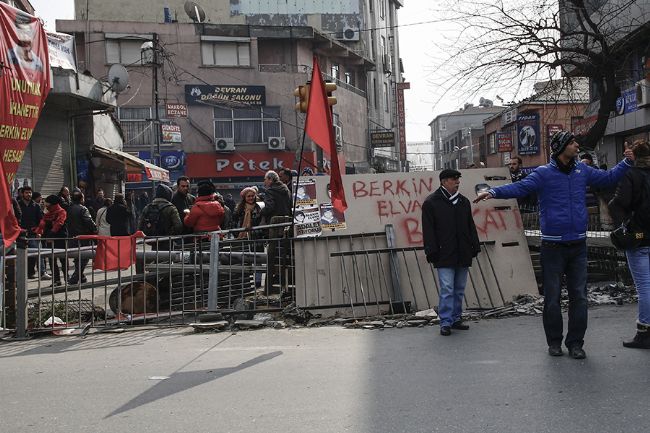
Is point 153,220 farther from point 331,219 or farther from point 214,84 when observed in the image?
point 214,84

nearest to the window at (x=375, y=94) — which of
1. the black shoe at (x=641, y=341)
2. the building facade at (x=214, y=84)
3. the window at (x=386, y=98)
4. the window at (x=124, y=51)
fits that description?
the window at (x=386, y=98)

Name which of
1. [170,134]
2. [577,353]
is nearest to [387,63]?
[170,134]

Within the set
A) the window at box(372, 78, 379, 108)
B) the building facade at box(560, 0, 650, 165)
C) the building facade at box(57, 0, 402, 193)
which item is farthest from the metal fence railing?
the window at box(372, 78, 379, 108)

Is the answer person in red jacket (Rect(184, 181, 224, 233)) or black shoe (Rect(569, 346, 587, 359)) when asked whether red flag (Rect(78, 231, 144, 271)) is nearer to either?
person in red jacket (Rect(184, 181, 224, 233))

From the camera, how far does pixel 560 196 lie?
579 cm

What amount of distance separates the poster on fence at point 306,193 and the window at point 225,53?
30275mm

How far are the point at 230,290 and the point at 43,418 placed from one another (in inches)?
166

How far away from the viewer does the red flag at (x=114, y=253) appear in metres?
8.45

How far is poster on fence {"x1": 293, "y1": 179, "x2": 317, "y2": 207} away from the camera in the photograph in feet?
29.8

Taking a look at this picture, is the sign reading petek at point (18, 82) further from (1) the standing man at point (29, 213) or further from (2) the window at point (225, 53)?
(2) the window at point (225, 53)

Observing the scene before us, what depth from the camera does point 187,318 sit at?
8570 mm

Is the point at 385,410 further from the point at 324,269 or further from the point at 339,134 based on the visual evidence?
the point at 339,134

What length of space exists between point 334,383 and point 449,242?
8.11ft

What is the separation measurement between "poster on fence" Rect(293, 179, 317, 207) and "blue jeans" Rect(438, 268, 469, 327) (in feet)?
8.04
